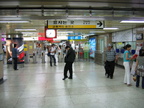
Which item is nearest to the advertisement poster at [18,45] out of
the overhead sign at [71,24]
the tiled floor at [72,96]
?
the tiled floor at [72,96]

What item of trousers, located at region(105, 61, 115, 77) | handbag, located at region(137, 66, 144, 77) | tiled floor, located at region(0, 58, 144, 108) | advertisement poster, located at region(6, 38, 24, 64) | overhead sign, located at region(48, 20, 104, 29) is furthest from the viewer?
advertisement poster, located at region(6, 38, 24, 64)

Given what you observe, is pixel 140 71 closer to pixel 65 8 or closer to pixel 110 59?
pixel 110 59

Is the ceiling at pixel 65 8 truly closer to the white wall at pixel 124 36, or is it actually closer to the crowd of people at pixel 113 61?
the crowd of people at pixel 113 61

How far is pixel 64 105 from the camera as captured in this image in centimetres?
434

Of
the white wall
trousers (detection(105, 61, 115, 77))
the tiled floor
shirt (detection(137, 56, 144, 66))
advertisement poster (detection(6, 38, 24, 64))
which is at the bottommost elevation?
the tiled floor

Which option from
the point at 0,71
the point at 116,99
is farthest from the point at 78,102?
the point at 0,71

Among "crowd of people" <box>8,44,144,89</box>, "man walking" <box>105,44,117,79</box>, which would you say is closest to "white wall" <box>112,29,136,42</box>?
"crowd of people" <box>8,44,144,89</box>

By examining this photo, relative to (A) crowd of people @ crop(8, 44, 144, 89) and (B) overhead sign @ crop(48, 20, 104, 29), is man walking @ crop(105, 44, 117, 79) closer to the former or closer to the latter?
(A) crowd of people @ crop(8, 44, 144, 89)

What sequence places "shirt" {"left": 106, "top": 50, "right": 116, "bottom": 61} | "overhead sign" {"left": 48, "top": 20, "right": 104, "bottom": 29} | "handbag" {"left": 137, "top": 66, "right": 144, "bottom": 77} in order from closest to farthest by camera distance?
"handbag" {"left": 137, "top": 66, "right": 144, "bottom": 77} < "overhead sign" {"left": 48, "top": 20, "right": 104, "bottom": 29} < "shirt" {"left": 106, "top": 50, "right": 116, "bottom": 61}

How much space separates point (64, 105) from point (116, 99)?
1.64 metres

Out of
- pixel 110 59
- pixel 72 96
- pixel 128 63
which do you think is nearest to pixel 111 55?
pixel 110 59

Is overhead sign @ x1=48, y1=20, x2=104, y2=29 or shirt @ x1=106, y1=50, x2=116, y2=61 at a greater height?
overhead sign @ x1=48, y1=20, x2=104, y2=29

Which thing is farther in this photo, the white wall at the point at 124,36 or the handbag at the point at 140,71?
the white wall at the point at 124,36

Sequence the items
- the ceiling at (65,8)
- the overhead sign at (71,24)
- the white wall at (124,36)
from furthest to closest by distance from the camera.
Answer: the white wall at (124,36) → the overhead sign at (71,24) → the ceiling at (65,8)
